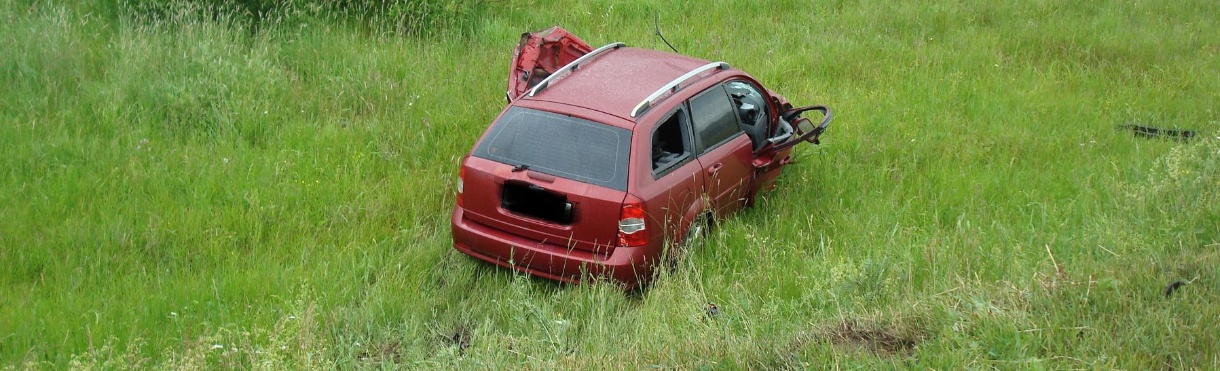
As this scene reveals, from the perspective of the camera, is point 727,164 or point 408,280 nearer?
point 408,280

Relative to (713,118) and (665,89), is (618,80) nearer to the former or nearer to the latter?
(665,89)

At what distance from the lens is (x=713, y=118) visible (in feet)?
23.9

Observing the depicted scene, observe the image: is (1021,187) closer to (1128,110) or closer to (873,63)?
(1128,110)

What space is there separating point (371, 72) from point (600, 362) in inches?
238

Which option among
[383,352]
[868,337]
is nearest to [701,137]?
[868,337]

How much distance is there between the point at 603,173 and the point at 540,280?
0.98 meters

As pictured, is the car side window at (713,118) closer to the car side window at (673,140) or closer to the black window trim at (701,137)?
the black window trim at (701,137)

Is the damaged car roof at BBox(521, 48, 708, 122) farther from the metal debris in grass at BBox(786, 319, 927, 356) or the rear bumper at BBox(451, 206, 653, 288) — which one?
the metal debris in grass at BBox(786, 319, 927, 356)

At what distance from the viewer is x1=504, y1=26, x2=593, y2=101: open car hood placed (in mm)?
8633

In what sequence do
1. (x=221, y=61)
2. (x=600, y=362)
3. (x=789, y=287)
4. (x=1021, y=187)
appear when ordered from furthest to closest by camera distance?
(x=221, y=61) → (x=1021, y=187) → (x=789, y=287) → (x=600, y=362)

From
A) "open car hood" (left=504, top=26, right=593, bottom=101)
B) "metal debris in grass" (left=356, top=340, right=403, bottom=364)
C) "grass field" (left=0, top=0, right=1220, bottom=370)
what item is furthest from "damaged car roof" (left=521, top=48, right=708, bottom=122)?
"metal debris in grass" (left=356, top=340, right=403, bottom=364)

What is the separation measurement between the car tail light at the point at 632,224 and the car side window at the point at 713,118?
0.98m

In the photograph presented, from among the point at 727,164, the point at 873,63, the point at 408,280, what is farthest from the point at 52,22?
the point at 873,63

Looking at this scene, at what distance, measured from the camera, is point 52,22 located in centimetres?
998
